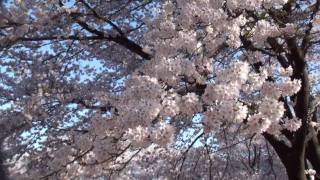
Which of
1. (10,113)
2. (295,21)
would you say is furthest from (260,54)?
(10,113)

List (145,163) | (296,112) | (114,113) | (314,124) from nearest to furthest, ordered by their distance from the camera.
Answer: (114,113)
(296,112)
(314,124)
(145,163)

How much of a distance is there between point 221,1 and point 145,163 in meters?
13.1

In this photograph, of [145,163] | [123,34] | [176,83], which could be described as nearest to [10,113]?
[123,34]

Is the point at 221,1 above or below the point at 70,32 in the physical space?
below

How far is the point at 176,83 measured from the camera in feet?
20.4

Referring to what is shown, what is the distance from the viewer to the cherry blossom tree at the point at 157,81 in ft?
18.5

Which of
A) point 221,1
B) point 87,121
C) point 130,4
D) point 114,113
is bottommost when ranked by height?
point 114,113

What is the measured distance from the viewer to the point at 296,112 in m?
8.28

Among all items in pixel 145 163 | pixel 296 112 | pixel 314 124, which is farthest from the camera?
pixel 145 163

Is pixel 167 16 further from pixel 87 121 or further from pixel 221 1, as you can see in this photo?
pixel 87 121

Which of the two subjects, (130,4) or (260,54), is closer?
(260,54)

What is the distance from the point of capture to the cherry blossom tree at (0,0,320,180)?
5.63m

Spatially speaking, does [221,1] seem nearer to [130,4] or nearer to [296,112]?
[296,112]

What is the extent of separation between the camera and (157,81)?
5699 millimetres
